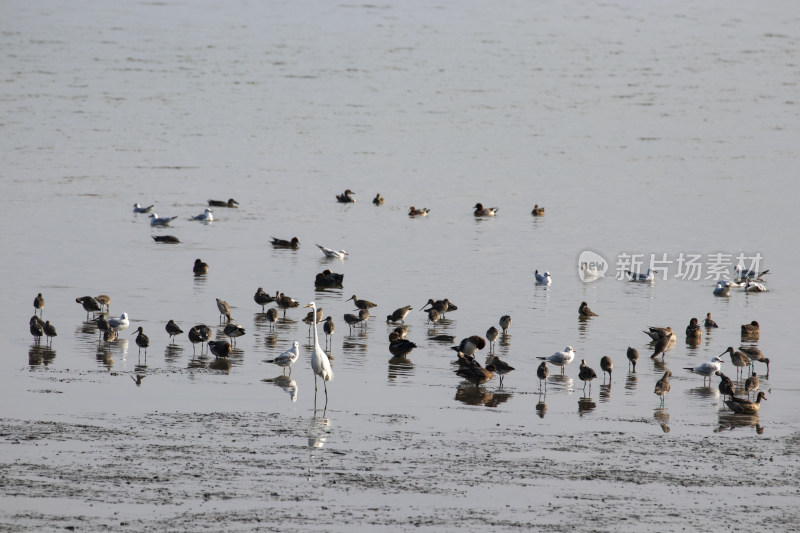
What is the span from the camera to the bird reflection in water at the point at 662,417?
15.0 m

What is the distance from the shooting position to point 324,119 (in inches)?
2329

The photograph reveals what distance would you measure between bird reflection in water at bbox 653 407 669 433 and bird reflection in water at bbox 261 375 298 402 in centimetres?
493

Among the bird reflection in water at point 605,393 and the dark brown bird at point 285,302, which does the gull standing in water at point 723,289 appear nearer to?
the bird reflection in water at point 605,393

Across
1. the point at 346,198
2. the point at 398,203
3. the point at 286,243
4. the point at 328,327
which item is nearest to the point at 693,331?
the point at 328,327

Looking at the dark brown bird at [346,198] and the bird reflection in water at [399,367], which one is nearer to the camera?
the bird reflection in water at [399,367]

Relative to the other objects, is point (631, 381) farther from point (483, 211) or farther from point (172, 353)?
point (483, 211)

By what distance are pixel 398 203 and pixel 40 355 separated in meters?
22.6

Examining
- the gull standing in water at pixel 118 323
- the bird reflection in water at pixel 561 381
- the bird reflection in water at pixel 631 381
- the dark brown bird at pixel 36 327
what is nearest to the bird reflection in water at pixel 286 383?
the gull standing in water at pixel 118 323

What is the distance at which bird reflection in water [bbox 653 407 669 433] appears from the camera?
1498 cm

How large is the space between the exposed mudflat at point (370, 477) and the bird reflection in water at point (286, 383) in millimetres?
1702

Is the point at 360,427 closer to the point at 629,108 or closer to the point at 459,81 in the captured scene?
the point at 629,108

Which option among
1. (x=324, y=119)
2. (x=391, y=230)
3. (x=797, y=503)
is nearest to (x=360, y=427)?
(x=797, y=503)

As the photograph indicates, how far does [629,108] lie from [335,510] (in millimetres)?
57127

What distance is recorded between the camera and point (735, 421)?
1551 centimetres
